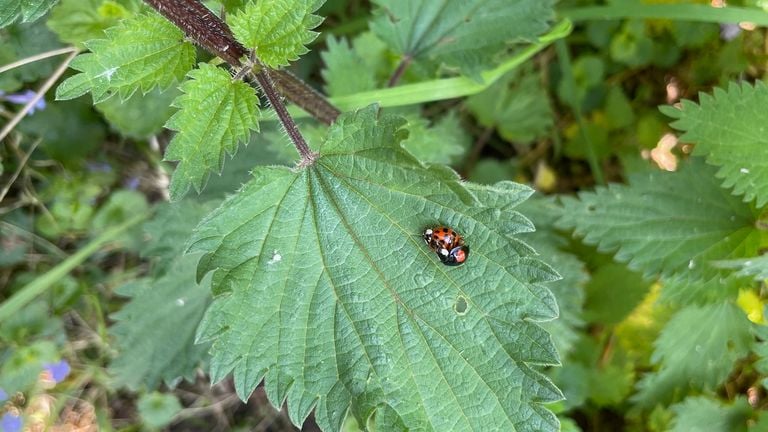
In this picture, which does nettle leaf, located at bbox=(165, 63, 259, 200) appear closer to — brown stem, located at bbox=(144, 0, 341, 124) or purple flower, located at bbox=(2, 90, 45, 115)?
brown stem, located at bbox=(144, 0, 341, 124)

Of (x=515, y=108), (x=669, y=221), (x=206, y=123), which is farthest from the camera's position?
(x=515, y=108)

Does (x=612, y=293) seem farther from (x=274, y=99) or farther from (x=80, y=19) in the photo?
(x=80, y=19)

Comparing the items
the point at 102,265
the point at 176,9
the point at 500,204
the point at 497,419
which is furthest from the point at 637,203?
the point at 102,265

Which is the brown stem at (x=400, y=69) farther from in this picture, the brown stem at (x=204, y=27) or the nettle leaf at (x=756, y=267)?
the nettle leaf at (x=756, y=267)

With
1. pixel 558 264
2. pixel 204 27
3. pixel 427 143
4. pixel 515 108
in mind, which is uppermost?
pixel 204 27

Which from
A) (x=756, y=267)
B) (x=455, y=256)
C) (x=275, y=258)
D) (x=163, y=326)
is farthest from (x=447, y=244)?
(x=163, y=326)

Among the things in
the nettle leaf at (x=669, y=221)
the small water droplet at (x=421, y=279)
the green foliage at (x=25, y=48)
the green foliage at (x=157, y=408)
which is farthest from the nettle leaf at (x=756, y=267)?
the green foliage at (x=25, y=48)

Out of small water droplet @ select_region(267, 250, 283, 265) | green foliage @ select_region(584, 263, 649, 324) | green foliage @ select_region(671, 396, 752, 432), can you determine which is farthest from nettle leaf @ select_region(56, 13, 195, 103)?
green foliage @ select_region(671, 396, 752, 432)
